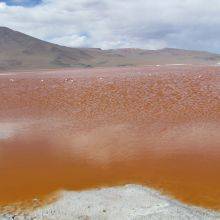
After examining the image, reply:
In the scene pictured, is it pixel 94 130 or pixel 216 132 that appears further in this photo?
pixel 94 130

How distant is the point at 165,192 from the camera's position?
13.0 m

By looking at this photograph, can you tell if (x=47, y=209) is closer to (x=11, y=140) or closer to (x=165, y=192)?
(x=165, y=192)

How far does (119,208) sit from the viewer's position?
11320 mm

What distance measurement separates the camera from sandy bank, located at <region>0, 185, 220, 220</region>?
1076 cm

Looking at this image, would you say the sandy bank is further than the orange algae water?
No

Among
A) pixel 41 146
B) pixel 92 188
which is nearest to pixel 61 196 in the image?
pixel 92 188

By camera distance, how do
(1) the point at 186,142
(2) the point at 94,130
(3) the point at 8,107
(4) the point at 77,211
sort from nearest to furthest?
(4) the point at 77,211
(1) the point at 186,142
(2) the point at 94,130
(3) the point at 8,107

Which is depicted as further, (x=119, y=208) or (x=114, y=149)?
(x=114, y=149)

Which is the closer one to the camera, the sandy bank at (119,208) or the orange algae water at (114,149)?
the sandy bank at (119,208)

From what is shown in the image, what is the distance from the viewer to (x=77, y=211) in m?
11.5

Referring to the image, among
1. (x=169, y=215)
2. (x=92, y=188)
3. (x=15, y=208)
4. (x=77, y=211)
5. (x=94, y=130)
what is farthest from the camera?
(x=94, y=130)

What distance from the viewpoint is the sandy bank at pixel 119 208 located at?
424 inches

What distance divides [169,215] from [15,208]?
163 inches

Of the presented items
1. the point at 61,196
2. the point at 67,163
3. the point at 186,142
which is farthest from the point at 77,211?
the point at 186,142
